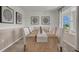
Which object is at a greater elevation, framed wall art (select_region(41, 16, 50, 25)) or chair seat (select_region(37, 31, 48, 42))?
framed wall art (select_region(41, 16, 50, 25))

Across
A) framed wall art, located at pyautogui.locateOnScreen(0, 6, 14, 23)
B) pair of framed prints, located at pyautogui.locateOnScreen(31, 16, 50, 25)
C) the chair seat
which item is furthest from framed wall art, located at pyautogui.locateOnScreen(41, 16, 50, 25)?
framed wall art, located at pyautogui.locateOnScreen(0, 6, 14, 23)

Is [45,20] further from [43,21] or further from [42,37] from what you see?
[42,37]

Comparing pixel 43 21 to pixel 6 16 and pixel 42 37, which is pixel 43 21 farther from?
pixel 6 16

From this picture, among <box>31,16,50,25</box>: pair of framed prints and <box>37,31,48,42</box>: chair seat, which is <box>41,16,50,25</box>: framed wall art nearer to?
<box>31,16,50,25</box>: pair of framed prints

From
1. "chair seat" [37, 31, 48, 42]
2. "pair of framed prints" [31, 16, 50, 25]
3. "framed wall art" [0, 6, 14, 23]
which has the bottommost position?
"chair seat" [37, 31, 48, 42]

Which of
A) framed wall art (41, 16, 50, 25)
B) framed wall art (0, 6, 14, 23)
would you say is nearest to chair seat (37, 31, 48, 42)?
framed wall art (41, 16, 50, 25)

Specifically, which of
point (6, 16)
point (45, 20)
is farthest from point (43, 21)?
point (6, 16)

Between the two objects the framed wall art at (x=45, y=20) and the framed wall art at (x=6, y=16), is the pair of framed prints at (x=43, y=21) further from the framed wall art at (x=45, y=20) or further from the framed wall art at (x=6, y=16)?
the framed wall art at (x=6, y=16)

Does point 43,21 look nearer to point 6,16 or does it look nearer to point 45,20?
point 45,20

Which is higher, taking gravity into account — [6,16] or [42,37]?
[6,16]

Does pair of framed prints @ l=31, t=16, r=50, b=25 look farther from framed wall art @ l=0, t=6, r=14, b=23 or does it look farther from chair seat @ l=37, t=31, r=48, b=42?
framed wall art @ l=0, t=6, r=14, b=23
